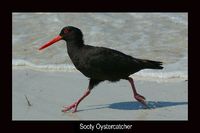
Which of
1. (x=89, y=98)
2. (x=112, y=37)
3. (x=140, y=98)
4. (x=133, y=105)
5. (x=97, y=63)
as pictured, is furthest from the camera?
(x=112, y=37)

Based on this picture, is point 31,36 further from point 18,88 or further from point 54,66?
point 18,88

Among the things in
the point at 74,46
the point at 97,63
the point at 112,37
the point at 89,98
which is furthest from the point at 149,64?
the point at 112,37

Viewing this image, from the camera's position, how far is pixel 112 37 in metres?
12.5

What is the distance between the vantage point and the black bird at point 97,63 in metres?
8.14

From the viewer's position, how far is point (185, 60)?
35.0 feet

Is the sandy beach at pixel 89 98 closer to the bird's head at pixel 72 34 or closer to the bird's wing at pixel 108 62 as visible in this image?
the bird's wing at pixel 108 62

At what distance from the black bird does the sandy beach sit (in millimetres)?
259

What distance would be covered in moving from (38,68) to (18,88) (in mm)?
1376

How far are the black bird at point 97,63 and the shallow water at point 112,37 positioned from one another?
1.42 metres

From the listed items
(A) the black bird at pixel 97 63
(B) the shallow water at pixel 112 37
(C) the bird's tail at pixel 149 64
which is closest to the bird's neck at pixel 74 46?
(A) the black bird at pixel 97 63

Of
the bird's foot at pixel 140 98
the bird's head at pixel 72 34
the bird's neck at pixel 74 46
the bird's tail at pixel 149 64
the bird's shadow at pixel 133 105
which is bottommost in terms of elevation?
the bird's shadow at pixel 133 105

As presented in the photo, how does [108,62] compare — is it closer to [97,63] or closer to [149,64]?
[97,63]

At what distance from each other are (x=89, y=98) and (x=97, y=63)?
2.79 feet

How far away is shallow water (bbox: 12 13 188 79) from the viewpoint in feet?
35.0
